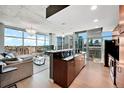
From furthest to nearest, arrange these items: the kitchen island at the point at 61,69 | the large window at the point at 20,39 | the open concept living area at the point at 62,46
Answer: the large window at the point at 20,39 < the open concept living area at the point at 62,46 < the kitchen island at the point at 61,69

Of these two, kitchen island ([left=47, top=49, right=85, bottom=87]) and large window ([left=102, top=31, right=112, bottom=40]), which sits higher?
large window ([left=102, top=31, right=112, bottom=40])

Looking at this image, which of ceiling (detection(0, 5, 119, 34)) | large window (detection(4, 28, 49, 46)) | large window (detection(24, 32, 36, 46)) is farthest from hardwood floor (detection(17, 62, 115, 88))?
large window (detection(24, 32, 36, 46))

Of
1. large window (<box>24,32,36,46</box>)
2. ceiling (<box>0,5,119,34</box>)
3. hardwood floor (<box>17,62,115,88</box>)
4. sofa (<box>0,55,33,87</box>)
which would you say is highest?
ceiling (<box>0,5,119,34</box>)

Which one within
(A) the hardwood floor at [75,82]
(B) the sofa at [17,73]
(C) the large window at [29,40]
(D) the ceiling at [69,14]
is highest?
(D) the ceiling at [69,14]

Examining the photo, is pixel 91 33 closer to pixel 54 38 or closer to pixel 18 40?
pixel 54 38

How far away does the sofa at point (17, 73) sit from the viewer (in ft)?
10.5

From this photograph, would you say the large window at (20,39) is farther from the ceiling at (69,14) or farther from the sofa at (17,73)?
the sofa at (17,73)

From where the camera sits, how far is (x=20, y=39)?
353 inches

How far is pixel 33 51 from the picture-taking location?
1001 cm

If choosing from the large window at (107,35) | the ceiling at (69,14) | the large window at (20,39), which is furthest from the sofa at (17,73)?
the large window at (107,35)

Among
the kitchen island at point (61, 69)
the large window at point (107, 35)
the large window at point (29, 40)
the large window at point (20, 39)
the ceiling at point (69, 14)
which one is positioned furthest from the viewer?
the large window at point (29, 40)

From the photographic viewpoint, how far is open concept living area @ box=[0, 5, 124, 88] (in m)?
3.28

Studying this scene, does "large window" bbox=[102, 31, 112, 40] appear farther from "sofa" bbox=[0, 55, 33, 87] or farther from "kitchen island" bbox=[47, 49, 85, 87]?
"sofa" bbox=[0, 55, 33, 87]
